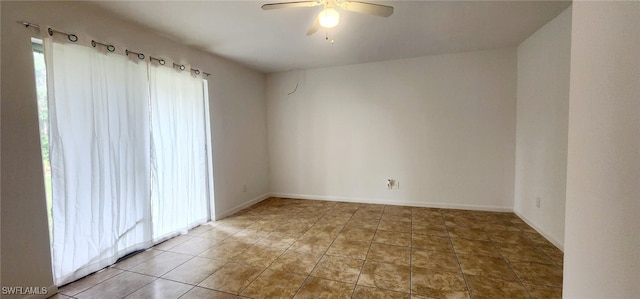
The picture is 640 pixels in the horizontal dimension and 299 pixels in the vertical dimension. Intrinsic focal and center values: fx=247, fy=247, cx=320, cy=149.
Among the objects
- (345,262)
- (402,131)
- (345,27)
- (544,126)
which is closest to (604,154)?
(345,262)

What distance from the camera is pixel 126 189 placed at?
250cm

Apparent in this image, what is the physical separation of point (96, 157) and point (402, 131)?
3.88 meters

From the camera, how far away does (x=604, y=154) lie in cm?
76

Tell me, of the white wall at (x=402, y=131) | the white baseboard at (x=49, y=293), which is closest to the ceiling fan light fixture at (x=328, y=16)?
the white wall at (x=402, y=131)

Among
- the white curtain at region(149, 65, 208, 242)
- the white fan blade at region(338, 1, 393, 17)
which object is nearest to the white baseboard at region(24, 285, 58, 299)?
the white curtain at region(149, 65, 208, 242)

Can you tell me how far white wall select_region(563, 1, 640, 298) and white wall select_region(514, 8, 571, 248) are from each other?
6.90ft

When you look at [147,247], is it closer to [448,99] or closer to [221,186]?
[221,186]

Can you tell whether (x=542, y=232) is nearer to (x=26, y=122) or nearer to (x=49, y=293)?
(x=49, y=293)

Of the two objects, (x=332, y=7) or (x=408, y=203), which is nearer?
(x=332, y=7)

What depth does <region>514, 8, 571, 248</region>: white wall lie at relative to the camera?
2486 mm

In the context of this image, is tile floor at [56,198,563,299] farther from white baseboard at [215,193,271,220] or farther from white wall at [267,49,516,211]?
white wall at [267,49,516,211]

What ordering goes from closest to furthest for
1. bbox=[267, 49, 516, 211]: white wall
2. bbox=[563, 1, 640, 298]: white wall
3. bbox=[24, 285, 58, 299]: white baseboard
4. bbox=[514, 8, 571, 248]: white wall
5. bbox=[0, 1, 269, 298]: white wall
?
bbox=[563, 1, 640, 298]: white wall
bbox=[0, 1, 269, 298]: white wall
bbox=[24, 285, 58, 299]: white baseboard
bbox=[514, 8, 571, 248]: white wall
bbox=[267, 49, 516, 211]: white wall

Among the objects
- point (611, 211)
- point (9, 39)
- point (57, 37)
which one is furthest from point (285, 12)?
point (611, 211)

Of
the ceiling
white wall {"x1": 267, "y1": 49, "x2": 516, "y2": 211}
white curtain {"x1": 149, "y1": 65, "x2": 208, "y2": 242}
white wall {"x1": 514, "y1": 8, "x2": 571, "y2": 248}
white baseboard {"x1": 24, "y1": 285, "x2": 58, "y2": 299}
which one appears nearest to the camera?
white baseboard {"x1": 24, "y1": 285, "x2": 58, "y2": 299}
